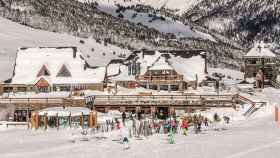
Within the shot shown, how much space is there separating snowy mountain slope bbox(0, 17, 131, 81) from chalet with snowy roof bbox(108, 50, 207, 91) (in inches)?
1731

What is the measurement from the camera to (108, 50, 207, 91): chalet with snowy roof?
8938cm

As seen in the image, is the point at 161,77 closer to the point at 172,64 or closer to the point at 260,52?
the point at 172,64

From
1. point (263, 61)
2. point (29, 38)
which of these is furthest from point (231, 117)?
point (29, 38)

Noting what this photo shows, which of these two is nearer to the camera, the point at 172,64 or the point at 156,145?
the point at 156,145

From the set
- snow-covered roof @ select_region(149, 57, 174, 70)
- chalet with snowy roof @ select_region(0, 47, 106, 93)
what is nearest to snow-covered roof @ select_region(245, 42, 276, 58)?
snow-covered roof @ select_region(149, 57, 174, 70)

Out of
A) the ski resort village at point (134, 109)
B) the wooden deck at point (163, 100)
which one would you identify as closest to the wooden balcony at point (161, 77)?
the ski resort village at point (134, 109)

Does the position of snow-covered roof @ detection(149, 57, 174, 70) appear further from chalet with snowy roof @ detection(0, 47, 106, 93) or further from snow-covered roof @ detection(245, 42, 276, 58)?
snow-covered roof @ detection(245, 42, 276, 58)

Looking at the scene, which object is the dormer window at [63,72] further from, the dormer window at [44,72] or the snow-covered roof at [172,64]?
the snow-covered roof at [172,64]

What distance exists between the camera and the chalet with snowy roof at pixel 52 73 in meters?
86.8

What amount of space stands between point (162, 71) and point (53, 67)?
1535cm

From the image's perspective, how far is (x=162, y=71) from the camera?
89562 millimetres

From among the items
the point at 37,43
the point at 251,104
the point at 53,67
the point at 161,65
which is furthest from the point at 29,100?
the point at 37,43

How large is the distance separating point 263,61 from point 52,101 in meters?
61.6

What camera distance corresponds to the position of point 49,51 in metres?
92.8
